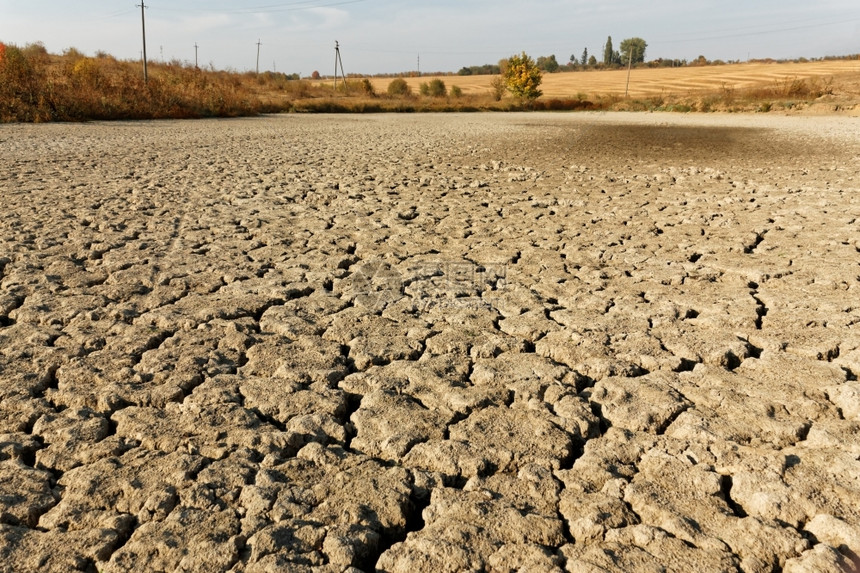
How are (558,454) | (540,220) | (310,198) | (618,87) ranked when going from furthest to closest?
(618,87), (310,198), (540,220), (558,454)

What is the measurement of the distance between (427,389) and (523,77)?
37476 millimetres

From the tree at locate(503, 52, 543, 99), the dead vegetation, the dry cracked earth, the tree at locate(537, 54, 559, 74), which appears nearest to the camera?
the dry cracked earth

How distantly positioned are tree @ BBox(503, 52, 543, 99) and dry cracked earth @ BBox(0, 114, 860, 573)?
110 ft

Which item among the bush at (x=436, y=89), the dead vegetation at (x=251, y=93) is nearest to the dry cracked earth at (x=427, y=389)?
the dead vegetation at (x=251, y=93)

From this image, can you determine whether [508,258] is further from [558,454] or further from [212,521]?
[212,521]

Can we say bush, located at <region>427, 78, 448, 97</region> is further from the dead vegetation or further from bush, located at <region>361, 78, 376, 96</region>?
bush, located at <region>361, 78, 376, 96</region>

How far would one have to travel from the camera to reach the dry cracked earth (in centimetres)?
165

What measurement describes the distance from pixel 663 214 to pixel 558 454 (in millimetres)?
3981

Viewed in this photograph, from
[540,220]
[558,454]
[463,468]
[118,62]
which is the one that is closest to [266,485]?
[463,468]

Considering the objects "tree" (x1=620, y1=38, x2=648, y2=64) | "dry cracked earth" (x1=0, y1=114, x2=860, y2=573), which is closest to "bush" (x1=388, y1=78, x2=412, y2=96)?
"dry cracked earth" (x1=0, y1=114, x2=860, y2=573)

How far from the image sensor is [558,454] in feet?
6.58

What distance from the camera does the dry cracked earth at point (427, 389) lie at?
1646 mm

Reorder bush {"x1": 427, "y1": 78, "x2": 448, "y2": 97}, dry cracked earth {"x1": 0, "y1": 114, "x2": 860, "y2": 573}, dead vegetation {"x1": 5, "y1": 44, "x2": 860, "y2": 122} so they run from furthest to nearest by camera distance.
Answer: bush {"x1": 427, "y1": 78, "x2": 448, "y2": 97}, dead vegetation {"x1": 5, "y1": 44, "x2": 860, "y2": 122}, dry cracked earth {"x1": 0, "y1": 114, "x2": 860, "y2": 573}

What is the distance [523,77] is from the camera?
37281mm
